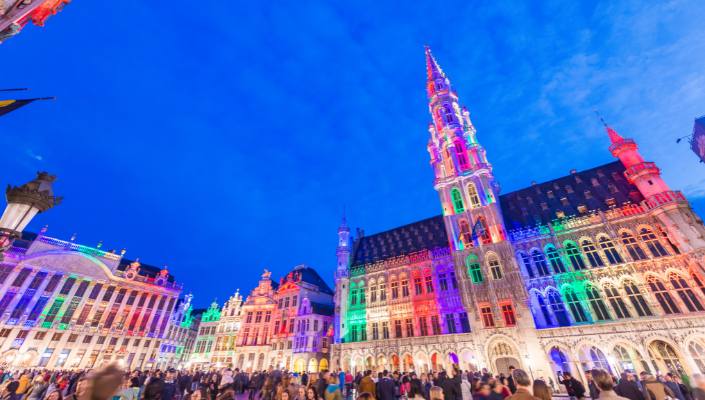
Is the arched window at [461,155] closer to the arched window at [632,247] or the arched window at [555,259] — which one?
the arched window at [555,259]

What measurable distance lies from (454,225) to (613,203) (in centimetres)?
1407

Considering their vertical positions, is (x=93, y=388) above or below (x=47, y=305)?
below

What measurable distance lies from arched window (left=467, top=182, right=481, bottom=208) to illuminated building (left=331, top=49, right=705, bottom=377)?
25 centimetres

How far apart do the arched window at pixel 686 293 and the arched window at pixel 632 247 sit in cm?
209

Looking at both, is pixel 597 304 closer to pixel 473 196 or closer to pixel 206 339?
pixel 473 196

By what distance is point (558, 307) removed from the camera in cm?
2455

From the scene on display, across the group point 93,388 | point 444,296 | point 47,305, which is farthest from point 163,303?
point 93,388

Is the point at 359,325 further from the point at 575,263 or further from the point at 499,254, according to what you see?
the point at 575,263

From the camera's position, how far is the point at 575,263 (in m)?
25.0

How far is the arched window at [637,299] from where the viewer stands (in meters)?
21.4

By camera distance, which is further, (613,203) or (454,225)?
(454,225)

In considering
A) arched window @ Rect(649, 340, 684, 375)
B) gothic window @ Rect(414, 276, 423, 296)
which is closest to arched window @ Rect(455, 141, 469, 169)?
gothic window @ Rect(414, 276, 423, 296)

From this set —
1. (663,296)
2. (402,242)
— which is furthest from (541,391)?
(402,242)

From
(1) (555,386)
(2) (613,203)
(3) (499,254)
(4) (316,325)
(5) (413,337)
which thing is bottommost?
(1) (555,386)
